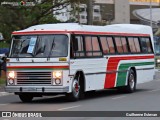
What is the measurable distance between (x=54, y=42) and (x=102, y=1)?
122m

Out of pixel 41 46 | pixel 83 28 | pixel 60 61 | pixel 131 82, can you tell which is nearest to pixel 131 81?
pixel 131 82

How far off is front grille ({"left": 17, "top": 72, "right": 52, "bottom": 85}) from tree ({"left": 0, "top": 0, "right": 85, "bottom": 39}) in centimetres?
1221

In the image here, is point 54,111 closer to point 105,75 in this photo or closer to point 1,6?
point 105,75

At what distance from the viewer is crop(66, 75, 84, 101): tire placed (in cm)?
1942

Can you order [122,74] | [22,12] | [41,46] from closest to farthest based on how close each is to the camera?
[41,46], [122,74], [22,12]

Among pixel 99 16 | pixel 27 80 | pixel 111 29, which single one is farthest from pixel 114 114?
pixel 99 16

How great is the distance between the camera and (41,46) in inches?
759

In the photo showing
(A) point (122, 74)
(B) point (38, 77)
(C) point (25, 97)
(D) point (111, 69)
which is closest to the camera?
(B) point (38, 77)

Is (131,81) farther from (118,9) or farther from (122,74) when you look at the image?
(118,9)

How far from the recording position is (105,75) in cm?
2189

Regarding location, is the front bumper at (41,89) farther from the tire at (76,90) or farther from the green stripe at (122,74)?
the green stripe at (122,74)

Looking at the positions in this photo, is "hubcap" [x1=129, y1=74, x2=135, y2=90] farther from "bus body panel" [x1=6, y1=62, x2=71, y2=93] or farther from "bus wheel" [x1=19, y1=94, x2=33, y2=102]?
"bus body panel" [x1=6, y1=62, x2=71, y2=93]

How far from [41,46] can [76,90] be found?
1973mm

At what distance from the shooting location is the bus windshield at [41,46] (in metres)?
19.1
